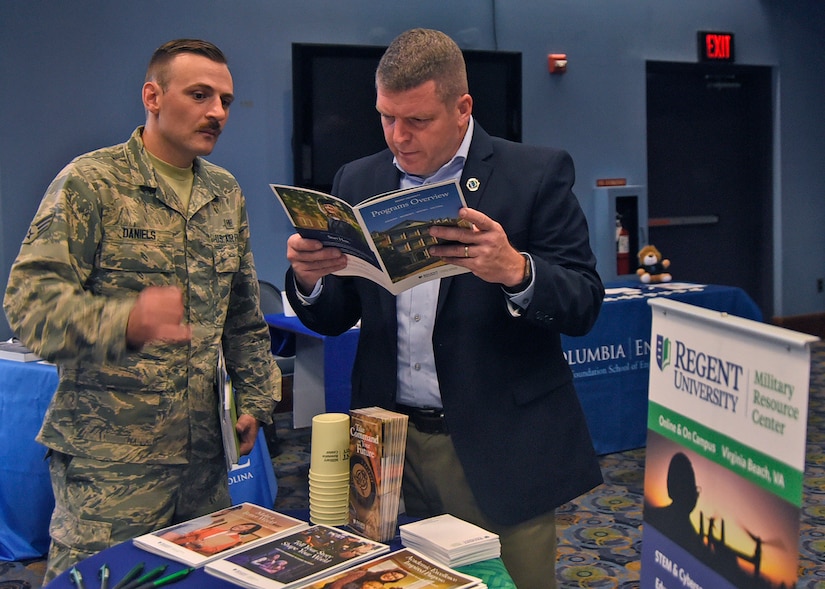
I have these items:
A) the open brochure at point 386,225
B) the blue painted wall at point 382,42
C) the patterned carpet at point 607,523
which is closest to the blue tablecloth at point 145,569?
the open brochure at point 386,225

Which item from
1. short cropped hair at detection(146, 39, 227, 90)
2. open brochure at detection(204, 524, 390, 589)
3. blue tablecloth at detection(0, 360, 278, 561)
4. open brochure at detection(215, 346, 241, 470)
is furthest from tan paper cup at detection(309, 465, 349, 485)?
blue tablecloth at detection(0, 360, 278, 561)

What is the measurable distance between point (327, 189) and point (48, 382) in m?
2.66

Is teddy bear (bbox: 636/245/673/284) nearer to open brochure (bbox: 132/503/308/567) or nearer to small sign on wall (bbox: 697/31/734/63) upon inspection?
small sign on wall (bbox: 697/31/734/63)

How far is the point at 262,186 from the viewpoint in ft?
17.6

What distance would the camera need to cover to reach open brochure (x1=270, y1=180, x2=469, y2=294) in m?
1.34

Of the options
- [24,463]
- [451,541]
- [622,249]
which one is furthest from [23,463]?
[622,249]

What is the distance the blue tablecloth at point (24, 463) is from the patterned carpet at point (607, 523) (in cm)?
9

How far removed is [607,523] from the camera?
3576 millimetres

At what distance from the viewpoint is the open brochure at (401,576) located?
1289mm

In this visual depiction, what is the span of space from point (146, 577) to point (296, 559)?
0.80ft

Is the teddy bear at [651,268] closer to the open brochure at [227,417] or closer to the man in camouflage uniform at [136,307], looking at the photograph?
the man in camouflage uniform at [136,307]

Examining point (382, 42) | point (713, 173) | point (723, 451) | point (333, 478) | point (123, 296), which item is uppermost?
point (382, 42)

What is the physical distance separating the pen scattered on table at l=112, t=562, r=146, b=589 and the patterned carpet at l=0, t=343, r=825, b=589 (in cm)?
196

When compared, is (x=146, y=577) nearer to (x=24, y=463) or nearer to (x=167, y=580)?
(x=167, y=580)
